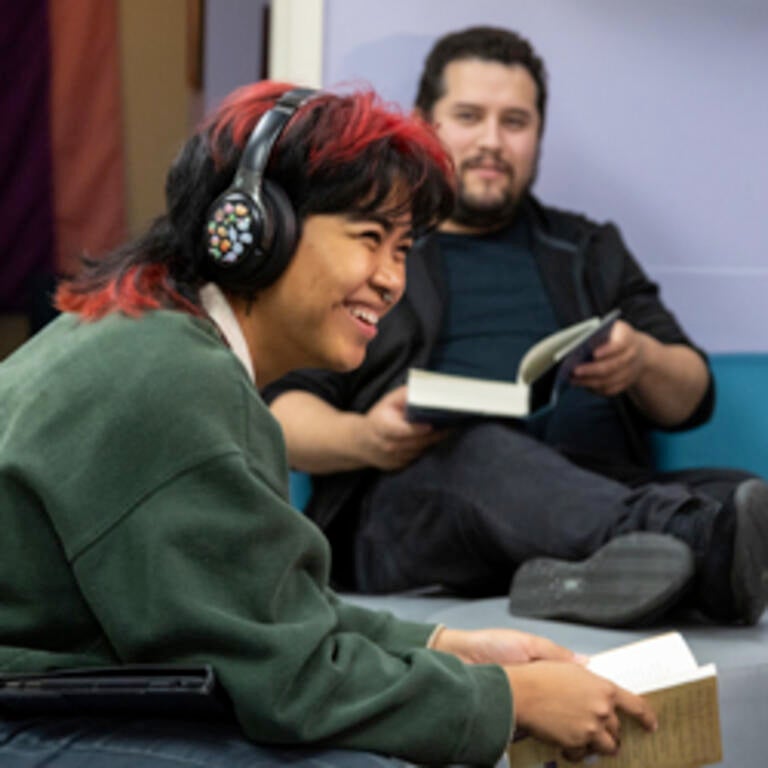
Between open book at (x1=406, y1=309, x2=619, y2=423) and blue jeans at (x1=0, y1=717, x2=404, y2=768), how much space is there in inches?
32.9

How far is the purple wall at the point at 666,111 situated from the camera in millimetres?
2568

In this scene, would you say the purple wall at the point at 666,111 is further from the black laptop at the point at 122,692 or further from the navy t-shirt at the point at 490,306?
the black laptop at the point at 122,692

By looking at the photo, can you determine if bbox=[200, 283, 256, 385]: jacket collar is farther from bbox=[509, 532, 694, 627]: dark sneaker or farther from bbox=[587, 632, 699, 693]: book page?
bbox=[509, 532, 694, 627]: dark sneaker

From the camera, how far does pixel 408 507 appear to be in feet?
6.11

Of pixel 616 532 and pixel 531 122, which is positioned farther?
Result: pixel 531 122

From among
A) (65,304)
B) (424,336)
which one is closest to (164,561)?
(65,304)

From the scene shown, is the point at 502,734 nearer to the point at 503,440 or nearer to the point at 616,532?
the point at 616,532

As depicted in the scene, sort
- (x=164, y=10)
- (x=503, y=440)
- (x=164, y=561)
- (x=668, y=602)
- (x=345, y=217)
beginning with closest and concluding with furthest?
1. (x=164, y=561)
2. (x=345, y=217)
3. (x=668, y=602)
4. (x=503, y=440)
5. (x=164, y=10)

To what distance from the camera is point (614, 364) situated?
191 centimetres

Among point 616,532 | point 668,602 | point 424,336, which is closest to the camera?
point 668,602

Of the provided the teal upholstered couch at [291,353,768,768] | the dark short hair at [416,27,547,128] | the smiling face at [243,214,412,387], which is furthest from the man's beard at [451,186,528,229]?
the smiling face at [243,214,412,387]

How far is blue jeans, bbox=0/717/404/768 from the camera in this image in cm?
86

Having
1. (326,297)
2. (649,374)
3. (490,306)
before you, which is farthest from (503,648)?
(490,306)

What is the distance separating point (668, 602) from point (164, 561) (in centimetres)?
85
